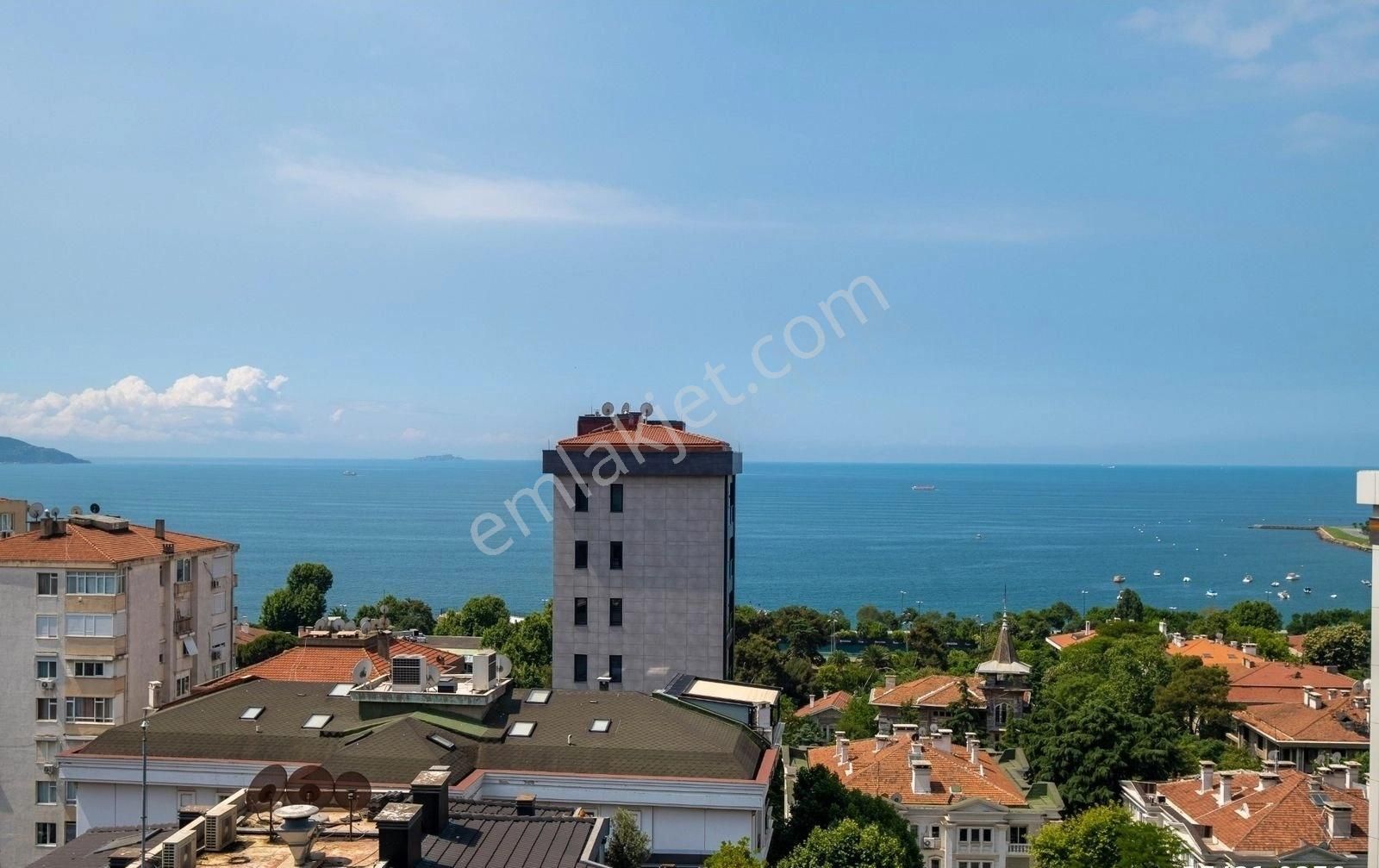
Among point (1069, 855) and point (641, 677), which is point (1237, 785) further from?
point (641, 677)

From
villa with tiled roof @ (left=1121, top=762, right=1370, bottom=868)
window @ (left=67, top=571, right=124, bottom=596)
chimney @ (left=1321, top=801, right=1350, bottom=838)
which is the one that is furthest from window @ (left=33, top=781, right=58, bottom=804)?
chimney @ (left=1321, top=801, right=1350, bottom=838)

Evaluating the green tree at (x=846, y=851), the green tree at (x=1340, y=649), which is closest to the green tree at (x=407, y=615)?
the green tree at (x=1340, y=649)

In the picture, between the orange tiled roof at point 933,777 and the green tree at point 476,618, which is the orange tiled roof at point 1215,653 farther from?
the green tree at point 476,618

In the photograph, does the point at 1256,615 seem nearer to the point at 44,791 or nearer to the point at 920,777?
the point at 920,777

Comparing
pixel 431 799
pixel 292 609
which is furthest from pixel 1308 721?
pixel 292 609

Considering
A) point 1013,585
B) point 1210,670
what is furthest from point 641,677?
point 1013,585

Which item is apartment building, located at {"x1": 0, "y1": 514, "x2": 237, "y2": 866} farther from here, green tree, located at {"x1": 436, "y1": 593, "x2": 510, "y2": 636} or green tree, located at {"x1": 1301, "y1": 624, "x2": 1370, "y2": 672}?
green tree, located at {"x1": 1301, "y1": 624, "x2": 1370, "y2": 672}
